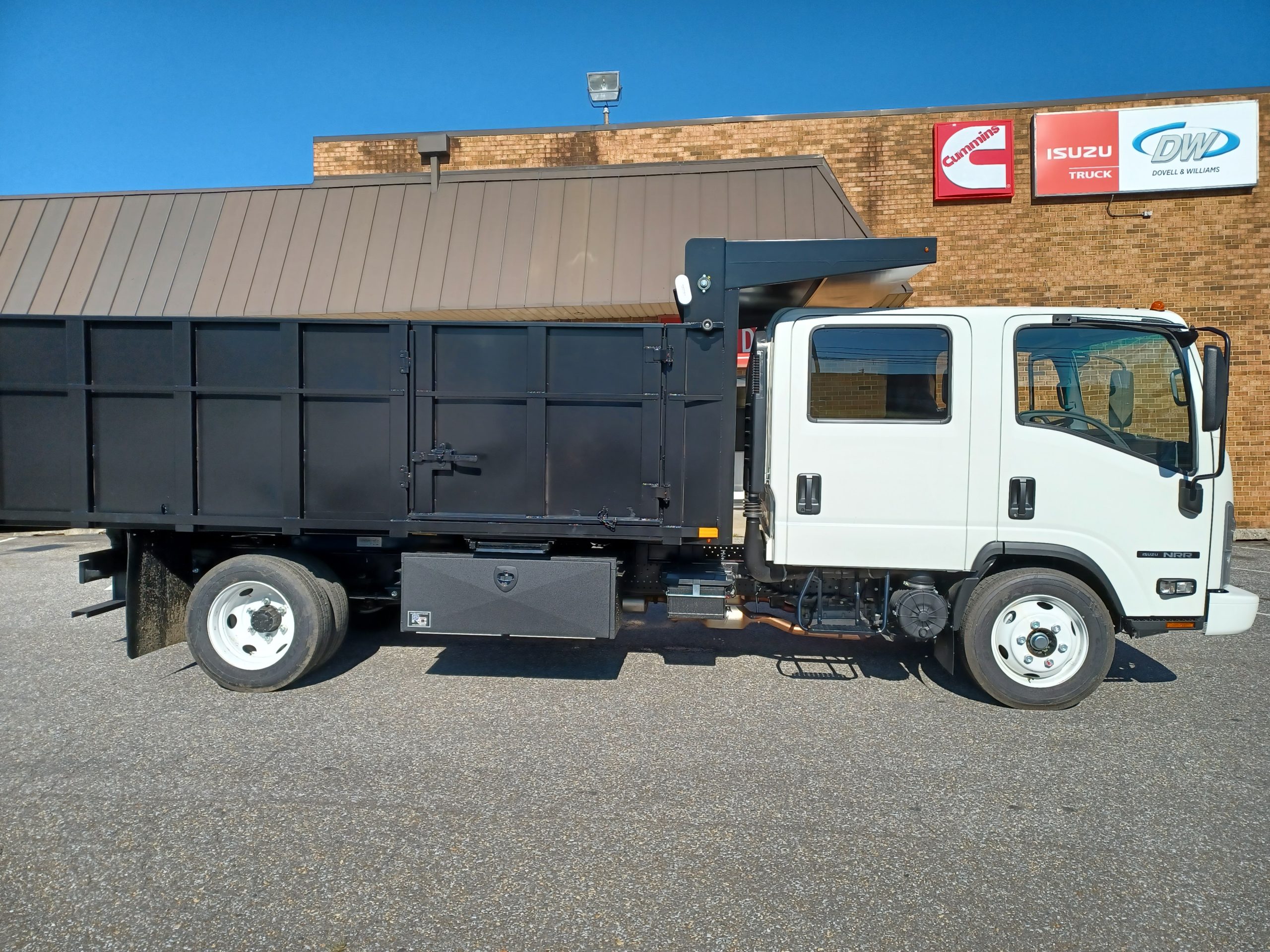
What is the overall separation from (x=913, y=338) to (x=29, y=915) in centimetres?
497

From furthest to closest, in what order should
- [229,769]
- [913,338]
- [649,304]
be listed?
[649,304] → [913,338] → [229,769]

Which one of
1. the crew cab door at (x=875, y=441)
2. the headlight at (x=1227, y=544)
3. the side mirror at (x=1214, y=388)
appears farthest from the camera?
the crew cab door at (x=875, y=441)

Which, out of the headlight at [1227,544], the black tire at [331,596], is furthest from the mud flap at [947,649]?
the black tire at [331,596]

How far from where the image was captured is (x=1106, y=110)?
1228 cm

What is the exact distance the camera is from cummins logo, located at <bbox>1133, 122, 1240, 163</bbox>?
12.1 meters

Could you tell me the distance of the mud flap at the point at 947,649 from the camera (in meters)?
4.84

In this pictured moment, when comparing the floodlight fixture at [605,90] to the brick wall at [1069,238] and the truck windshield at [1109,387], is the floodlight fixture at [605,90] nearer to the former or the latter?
the brick wall at [1069,238]

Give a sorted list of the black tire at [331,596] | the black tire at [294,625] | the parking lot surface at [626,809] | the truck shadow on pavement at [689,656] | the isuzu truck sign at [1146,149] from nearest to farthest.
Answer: the parking lot surface at [626,809] → the black tire at [294,625] → the black tire at [331,596] → the truck shadow on pavement at [689,656] → the isuzu truck sign at [1146,149]

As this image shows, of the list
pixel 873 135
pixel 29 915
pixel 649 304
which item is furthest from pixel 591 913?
pixel 873 135

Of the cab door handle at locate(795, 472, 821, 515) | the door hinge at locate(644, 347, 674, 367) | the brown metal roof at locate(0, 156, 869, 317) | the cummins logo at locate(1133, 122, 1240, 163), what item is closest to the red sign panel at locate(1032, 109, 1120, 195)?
the cummins logo at locate(1133, 122, 1240, 163)

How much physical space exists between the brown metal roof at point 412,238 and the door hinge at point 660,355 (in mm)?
5552

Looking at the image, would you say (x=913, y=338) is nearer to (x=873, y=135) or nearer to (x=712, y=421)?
(x=712, y=421)

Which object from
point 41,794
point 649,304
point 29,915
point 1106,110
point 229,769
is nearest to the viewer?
point 29,915

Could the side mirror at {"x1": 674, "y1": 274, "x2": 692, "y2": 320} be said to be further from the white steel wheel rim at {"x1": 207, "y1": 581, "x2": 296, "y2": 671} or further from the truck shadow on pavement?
the white steel wheel rim at {"x1": 207, "y1": 581, "x2": 296, "y2": 671}
